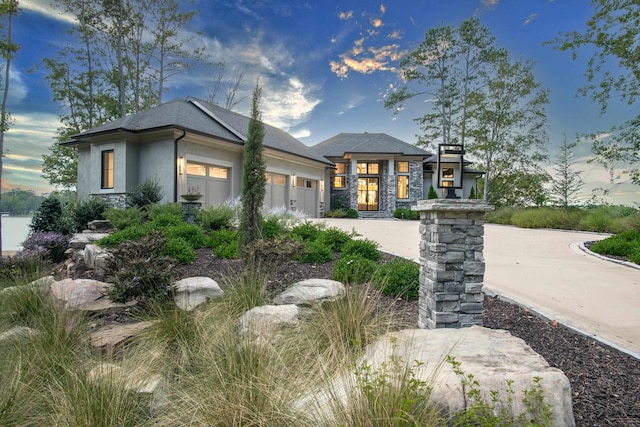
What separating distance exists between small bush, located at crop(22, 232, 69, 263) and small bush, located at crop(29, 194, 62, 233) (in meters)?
1.50

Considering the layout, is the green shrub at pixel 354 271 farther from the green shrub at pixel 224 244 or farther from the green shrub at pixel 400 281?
the green shrub at pixel 224 244

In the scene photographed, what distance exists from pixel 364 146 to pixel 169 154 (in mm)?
13082

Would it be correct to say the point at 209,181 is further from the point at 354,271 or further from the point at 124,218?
the point at 354,271

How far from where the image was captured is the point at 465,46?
20906 millimetres

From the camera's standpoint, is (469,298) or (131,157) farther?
(131,157)

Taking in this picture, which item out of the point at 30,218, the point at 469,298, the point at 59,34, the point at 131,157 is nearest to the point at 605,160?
the point at 469,298

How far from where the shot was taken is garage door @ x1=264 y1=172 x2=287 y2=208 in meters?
14.9

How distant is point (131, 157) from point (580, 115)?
15.0 meters

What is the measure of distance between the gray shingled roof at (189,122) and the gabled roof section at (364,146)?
19.7 ft

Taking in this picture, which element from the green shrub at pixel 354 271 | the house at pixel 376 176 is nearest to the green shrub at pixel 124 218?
the green shrub at pixel 354 271

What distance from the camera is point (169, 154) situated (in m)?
11.4

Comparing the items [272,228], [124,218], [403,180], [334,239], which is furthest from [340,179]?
[334,239]

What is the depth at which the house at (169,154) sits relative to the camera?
37.3 ft

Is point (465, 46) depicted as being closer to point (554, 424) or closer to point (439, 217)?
point (439, 217)
